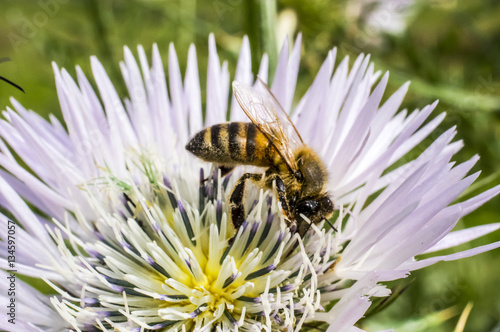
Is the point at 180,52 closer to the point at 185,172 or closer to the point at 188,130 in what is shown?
the point at 188,130

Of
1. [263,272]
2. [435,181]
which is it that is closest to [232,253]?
[263,272]

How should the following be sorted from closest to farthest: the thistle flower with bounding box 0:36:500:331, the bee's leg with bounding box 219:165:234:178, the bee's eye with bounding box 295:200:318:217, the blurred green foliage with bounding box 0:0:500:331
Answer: the thistle flower with bounding box 0:36:500:331
the bee's eye with bounding box 295:200:318:217
the bee's leg with bounding box 219:165:234:178
the blurred green foliage with bounding box 0:0:500:331

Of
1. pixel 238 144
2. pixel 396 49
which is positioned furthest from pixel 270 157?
pixel 396 49

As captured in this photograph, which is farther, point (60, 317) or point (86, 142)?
point (86, 142)

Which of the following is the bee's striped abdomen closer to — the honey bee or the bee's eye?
the honey bee

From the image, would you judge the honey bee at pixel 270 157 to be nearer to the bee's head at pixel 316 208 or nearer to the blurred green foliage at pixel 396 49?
the bee's head at pixel 316 208

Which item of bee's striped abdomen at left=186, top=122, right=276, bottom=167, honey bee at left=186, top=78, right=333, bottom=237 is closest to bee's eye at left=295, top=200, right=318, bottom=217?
honey bee at left=186, top=78, right=333, bottom=237

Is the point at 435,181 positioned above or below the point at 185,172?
below
